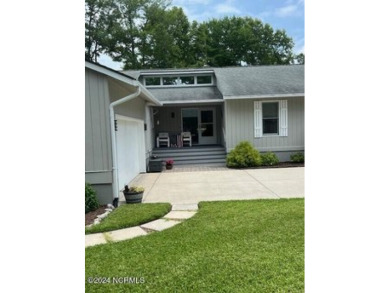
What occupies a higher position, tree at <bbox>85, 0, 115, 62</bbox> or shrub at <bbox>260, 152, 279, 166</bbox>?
tree at <bbox>85, 0, 115, 62</bbox>

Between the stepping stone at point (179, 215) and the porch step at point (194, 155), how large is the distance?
5.85 metres

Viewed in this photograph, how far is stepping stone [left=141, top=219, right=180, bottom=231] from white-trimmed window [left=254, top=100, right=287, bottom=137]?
22.3 ft

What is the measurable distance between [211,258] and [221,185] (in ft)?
12.3

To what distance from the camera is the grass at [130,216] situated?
3.99 metres

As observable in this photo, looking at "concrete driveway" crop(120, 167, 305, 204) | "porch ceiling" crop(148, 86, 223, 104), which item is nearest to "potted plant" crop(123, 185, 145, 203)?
"concrete driveway" crop(120, 167, 305, 204)

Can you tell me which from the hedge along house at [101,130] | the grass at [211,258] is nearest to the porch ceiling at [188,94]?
the hedge along house at [101,130]

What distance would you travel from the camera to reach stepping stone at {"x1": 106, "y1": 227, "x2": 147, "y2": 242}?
3.66 meters

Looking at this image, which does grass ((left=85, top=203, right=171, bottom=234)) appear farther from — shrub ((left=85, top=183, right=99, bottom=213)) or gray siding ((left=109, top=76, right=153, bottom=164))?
gray siding ((left=109, top=76, right=153, bottom=164))

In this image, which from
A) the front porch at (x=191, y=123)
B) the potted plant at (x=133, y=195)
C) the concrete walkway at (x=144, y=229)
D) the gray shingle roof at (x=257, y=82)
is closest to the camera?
the concrete walkway at (x=144, y=229)

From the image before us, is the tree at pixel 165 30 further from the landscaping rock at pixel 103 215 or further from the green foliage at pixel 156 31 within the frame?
the landscaping rock at pixel 103 215

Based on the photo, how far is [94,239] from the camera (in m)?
3.63
